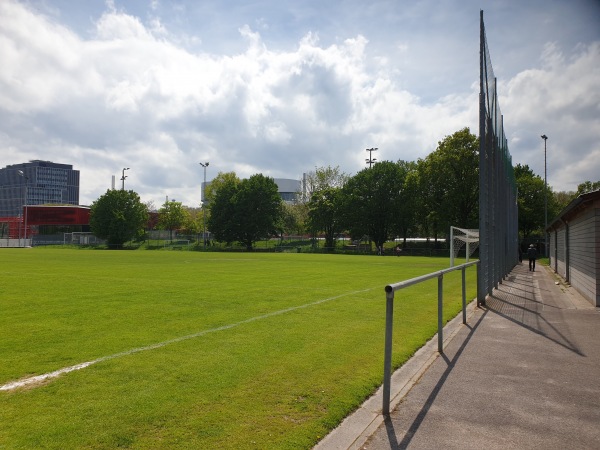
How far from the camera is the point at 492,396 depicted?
4969mm

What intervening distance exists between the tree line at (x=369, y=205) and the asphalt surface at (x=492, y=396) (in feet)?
150

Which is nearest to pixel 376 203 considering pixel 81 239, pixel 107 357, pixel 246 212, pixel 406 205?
pixel 406 205

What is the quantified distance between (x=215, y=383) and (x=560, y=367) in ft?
14.6

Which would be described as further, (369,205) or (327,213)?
(327,213)

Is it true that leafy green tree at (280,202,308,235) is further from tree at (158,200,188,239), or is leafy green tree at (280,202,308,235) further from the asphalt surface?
the asphalt surface

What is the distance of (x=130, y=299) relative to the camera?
1219 centimetres

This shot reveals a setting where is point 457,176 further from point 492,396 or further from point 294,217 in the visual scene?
point 492,396

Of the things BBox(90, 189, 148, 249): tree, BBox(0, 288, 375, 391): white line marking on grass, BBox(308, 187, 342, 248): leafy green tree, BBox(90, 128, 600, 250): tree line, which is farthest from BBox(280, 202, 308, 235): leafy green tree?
BBox(0, 288, 375, 391): white line marking on grass

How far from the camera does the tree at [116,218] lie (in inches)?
2970

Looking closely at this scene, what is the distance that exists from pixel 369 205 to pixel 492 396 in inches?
2361

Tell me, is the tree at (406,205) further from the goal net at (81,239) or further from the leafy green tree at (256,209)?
the goal net at (81,239)

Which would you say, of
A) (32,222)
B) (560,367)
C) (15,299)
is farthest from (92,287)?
(32,222)

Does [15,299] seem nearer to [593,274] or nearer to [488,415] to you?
[488,415]

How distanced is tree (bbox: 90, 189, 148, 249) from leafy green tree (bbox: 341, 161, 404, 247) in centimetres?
3504
